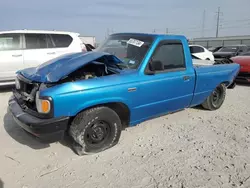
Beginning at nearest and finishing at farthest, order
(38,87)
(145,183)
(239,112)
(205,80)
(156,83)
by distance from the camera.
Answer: (145,183) → (38,87) → (156,83) → (205,80) → (239,112)

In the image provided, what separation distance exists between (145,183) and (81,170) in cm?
85

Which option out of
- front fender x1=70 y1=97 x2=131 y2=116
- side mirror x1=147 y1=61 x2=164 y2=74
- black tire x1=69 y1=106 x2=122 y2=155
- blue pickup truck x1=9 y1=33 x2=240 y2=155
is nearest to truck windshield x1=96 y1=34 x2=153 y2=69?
blue pickup truck x1=9 y1=33 x2=240 y2=155

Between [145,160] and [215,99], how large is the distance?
2.99 meters

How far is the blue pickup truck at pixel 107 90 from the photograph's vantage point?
280 centimetres

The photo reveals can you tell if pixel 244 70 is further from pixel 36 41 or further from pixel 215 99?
pixel 36 41

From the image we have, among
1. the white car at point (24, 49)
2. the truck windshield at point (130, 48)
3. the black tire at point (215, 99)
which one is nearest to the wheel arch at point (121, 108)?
the truck windshield at point (130, 48)

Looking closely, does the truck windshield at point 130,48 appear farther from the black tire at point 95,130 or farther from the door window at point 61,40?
the door window at point 61,40

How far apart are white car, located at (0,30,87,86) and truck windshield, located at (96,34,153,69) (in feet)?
11.3

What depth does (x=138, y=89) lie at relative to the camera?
336 cm

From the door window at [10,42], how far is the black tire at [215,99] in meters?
5.58

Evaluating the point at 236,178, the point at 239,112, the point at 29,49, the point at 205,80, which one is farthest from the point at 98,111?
the point at 29,49

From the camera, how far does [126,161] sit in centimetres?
308

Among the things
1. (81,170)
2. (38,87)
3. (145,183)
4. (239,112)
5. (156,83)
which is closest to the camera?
(145,183)

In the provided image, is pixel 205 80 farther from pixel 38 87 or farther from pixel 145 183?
pixel 38 87
